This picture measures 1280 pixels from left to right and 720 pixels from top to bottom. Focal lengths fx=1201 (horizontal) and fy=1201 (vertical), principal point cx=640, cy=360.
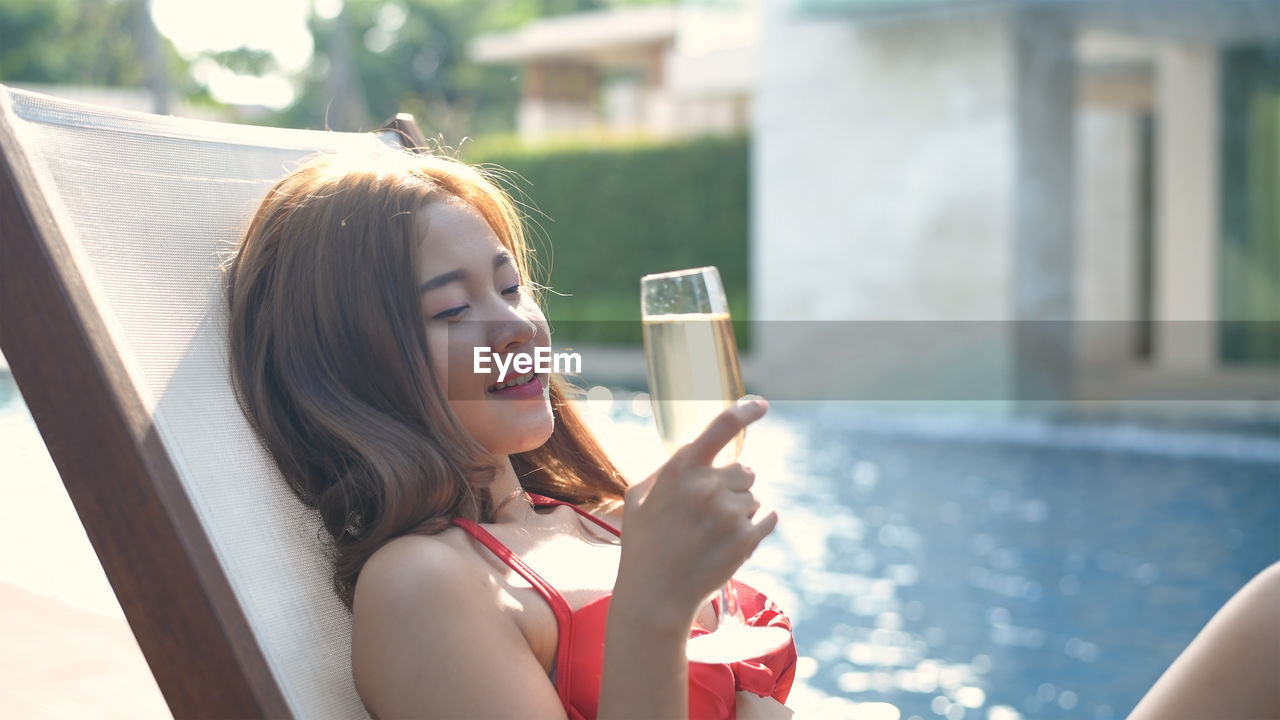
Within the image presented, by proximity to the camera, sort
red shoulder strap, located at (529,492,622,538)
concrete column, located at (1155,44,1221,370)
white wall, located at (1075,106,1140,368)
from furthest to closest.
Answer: white wall, located at (1075,106,1140,368), concrete column, located at (1155,44,1221,370), red shoulder strap, located at (529,492,622,538)

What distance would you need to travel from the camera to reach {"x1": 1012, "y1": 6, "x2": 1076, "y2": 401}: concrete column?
1042 cm

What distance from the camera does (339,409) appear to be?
4.53ft

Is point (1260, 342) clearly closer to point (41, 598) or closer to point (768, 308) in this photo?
point (768, 308)

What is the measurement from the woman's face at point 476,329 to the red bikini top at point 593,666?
0.42 ft

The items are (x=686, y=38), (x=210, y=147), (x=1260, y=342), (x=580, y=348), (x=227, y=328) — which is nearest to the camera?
(x=227, y=328)

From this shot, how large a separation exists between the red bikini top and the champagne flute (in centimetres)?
13

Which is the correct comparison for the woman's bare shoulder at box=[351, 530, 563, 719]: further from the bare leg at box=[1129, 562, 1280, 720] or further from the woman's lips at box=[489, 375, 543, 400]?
the bare leg at box=[1129, 562, 1280, 720]

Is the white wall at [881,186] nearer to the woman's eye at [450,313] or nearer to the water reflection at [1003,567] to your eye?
the water reflection at [1003,567]

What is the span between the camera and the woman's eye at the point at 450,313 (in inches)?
54.5

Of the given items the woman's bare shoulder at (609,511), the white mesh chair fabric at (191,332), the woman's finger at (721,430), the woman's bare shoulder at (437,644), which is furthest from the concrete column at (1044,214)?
the woman's finger at (721,430)

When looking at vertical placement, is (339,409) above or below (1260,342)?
above

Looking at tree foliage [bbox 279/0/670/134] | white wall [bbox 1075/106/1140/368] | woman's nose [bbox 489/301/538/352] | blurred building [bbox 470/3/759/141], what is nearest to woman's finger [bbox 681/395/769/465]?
woman's nose [bbox 489/301/538/352]

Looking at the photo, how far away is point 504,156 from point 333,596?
15269 mm

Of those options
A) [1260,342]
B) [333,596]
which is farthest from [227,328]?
[1260,342]
